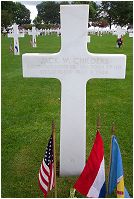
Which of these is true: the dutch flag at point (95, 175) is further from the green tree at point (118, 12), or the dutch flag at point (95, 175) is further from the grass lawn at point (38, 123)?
the green tree at point (118, 12)

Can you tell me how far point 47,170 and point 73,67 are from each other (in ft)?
5.09

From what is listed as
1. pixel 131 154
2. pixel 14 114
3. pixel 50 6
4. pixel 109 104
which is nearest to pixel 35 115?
pixel 14 114

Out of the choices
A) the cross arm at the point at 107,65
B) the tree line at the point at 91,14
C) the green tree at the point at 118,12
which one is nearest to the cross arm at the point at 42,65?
the cross arm at the point at 107,65

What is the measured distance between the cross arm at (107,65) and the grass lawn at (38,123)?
1.77 metres

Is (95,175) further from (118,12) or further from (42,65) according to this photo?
(118,12)

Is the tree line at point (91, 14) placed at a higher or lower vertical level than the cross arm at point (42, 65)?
higher

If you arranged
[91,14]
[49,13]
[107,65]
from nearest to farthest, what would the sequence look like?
[107,65]
[91,14]
[49,13]

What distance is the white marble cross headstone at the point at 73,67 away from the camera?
529 centimetres

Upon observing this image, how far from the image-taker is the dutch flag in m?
4.97

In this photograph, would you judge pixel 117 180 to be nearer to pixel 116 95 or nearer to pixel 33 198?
pixel 33 198

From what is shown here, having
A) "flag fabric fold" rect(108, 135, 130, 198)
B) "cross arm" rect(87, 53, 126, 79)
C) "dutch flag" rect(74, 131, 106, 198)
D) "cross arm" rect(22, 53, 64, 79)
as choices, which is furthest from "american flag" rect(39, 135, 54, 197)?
"cross arm" rect(87, 53, 126, 79)

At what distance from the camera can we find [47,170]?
16.6 ft

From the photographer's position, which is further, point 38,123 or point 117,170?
point 38,123

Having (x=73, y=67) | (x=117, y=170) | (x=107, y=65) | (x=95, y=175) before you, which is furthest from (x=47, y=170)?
(x=107, y=65)
